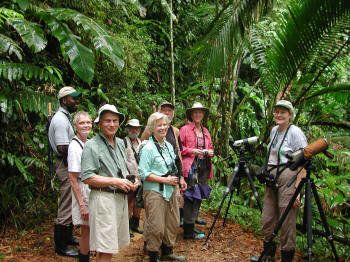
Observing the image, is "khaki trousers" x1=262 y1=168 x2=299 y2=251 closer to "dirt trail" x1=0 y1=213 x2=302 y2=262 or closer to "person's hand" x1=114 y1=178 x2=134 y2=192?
"dirt trail" x1=0 y1=213 x2=302 y2=262

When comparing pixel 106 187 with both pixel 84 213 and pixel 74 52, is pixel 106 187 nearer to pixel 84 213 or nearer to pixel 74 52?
pixel 84 213

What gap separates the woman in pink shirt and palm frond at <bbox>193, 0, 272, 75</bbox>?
2.40 feet

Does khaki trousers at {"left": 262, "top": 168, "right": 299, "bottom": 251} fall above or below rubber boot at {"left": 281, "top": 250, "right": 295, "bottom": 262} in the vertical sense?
above

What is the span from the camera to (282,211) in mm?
3334

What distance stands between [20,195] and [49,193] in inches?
22.9

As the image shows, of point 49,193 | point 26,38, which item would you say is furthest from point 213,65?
point 49,193

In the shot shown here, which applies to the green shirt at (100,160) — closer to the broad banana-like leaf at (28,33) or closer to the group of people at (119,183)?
the group of people at (119,183)

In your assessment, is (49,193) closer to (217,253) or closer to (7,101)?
(7,101)

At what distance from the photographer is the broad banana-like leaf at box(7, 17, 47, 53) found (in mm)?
3955

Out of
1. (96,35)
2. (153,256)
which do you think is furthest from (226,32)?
(153,256)

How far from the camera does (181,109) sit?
7.68 meters

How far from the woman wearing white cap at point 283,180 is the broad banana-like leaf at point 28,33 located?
314 cm

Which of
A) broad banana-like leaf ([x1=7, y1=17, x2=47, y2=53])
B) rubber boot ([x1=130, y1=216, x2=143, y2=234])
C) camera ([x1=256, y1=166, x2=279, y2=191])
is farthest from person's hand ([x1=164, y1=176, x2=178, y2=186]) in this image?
broad banana-like leaf ([x1=7, y1=17, x2=47, y2=53])

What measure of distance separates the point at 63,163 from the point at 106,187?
1281 mm
